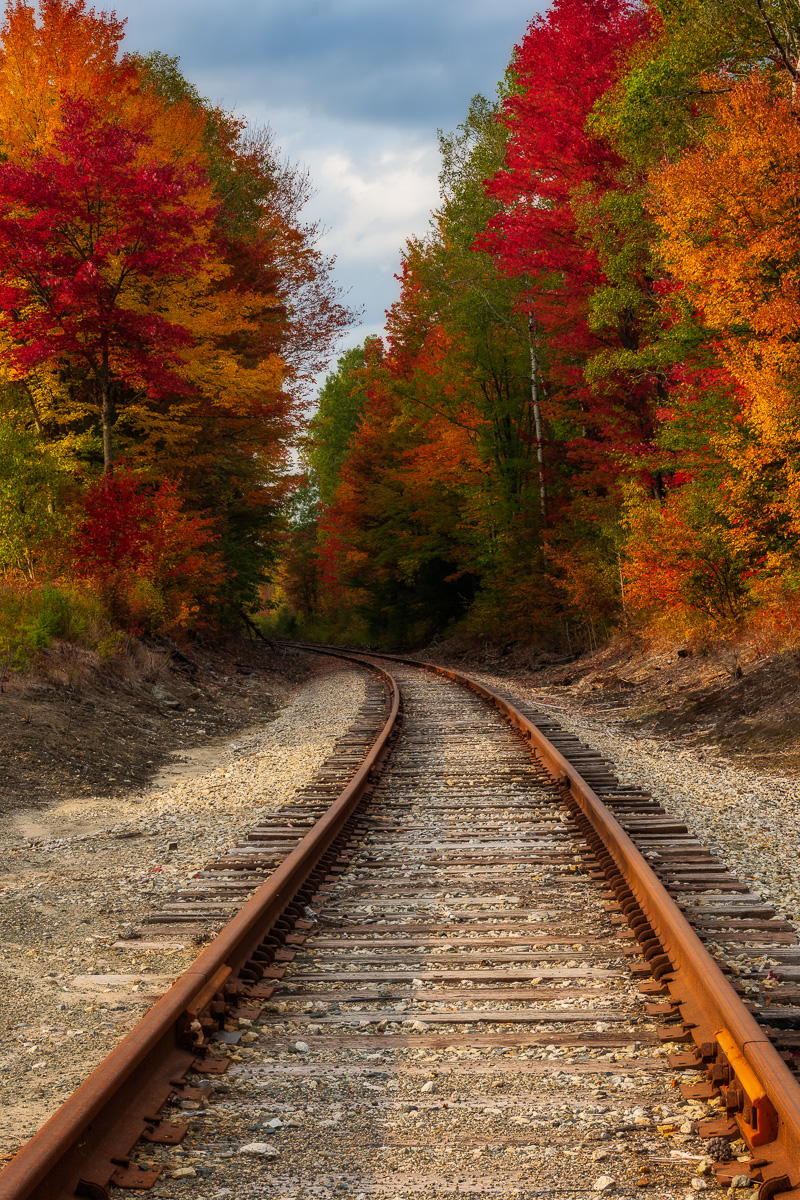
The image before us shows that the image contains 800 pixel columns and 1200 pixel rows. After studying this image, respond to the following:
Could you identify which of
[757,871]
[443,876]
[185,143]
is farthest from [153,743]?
[185,143]

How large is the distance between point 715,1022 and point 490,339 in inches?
941

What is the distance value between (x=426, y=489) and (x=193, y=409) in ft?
39.5

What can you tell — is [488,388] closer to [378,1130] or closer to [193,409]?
[193,409]

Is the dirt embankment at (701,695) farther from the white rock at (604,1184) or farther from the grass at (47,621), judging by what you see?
the grass at (47,621)

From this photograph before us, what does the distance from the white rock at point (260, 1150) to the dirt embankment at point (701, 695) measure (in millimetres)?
7060

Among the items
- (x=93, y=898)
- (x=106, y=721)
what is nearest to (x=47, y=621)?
(x=106, y=721)

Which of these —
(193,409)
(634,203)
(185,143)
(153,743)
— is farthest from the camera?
(185,143)

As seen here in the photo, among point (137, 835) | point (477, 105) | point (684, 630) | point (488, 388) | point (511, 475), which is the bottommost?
point (137, 835)

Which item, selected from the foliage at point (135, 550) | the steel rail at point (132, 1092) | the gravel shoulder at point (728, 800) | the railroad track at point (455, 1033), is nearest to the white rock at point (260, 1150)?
the railroad track at point (455, 1033)

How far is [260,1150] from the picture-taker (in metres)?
2.66

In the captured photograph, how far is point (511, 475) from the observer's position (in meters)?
25.9

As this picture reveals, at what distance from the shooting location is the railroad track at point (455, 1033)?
2539 mm

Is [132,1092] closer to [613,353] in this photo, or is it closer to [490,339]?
[613,353]

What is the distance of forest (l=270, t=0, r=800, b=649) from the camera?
11391 millimetres
